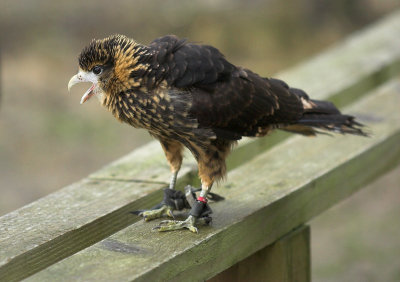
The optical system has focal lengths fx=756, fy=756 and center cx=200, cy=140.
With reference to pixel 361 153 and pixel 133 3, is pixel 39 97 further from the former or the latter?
pixel 361 153

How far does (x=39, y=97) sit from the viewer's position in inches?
352

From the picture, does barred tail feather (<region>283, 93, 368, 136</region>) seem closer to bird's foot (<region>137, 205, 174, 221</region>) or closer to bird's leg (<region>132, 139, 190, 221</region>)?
bird's leg (<region>132, 139, 190, 221</region>)

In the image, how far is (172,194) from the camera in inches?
124

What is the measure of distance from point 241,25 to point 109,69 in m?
6.93

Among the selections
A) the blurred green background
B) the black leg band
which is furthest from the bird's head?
the blurred green background

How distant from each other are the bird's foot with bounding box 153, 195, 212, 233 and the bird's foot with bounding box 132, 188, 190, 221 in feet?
0.32

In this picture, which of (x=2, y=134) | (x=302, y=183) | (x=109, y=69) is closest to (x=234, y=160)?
(x=302, y=183)

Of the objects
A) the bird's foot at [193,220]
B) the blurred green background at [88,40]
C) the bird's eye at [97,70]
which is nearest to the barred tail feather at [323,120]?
the bird's foot at [193,220]

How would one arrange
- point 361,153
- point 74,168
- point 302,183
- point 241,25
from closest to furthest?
point 302,183, point 361,153, point 74,168, point 241,25

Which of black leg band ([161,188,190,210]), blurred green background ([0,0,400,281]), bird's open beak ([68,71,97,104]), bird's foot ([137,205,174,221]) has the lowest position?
bird's foot ([137,205,174,221])

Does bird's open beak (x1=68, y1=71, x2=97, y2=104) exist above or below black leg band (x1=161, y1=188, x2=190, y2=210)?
above

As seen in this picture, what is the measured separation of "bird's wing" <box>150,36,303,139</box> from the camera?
9.94 feet

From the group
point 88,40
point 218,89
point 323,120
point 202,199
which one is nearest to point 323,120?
point 323,120

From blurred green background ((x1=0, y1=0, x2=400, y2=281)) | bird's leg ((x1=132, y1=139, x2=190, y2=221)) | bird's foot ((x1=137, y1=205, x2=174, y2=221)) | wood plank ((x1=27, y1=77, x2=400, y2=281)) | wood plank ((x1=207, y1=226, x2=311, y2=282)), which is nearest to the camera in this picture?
wood plank ((x1=27, y1=77, x2=400, y2=281))
